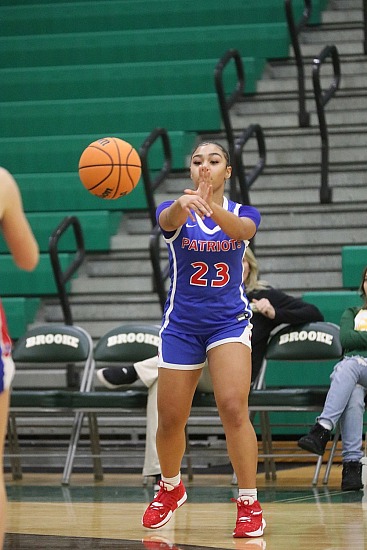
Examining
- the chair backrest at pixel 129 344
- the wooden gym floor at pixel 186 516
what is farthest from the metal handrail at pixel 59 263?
the wooden gym floor at pixel 186 516

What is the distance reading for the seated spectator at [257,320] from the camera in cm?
741

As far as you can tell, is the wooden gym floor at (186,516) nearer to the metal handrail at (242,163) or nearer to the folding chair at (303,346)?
→ the folding chair at (303,346)

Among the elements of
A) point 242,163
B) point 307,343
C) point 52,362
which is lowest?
point 52,362

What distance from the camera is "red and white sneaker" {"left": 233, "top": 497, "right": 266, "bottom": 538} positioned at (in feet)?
15.6

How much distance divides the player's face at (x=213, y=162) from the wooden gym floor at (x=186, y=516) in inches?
60.0

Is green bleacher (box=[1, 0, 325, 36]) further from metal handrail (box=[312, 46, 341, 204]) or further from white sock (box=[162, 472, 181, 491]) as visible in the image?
white sock (box=[162, 472, 181, 491])

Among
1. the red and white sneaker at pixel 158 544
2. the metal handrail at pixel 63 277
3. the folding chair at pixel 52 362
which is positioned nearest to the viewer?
the red and white sneaker at pixel 158 544

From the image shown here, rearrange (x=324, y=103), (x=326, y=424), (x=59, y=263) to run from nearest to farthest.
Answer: (x=326, y=424) → (x=59, y=263) → (x=324, y=103)

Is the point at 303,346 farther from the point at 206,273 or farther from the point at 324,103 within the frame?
the point at 206,273

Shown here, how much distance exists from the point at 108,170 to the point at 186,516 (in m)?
1.84

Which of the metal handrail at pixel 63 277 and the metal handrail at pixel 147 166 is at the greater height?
the metal handrail at pixel 147 166

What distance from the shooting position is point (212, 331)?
489 cm

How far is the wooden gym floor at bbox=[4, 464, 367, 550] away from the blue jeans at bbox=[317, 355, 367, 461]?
33cm

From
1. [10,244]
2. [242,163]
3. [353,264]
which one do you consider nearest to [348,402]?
[353,264]
